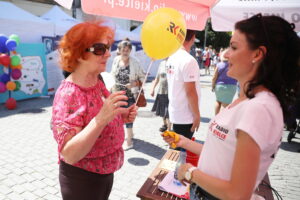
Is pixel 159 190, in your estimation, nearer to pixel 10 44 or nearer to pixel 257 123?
pixel 257 123

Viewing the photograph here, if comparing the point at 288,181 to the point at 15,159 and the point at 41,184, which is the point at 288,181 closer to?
the point at 41,184

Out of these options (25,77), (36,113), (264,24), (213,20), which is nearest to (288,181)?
(213,20)

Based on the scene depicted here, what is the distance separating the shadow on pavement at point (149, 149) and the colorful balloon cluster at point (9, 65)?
425cm

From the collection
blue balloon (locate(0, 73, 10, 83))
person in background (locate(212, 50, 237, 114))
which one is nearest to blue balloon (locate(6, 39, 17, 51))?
blue balloon (locate(0, 73, 10, 83))

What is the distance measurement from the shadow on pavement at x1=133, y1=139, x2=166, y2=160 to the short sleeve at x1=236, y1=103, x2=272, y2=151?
3.40 m

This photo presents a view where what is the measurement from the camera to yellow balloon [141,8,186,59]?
202 cm

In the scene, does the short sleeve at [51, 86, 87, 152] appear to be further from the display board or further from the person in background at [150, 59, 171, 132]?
the display board

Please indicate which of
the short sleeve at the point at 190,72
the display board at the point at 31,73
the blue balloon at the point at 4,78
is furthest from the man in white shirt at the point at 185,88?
the display board at the point at 31,73

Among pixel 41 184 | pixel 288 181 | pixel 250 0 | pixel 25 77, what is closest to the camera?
pixel 250 0

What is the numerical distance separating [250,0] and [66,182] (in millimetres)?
2909

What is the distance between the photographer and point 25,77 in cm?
755

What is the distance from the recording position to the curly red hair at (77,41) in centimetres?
157

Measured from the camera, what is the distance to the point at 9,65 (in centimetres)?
668

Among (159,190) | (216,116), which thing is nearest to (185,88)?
(159,190)
